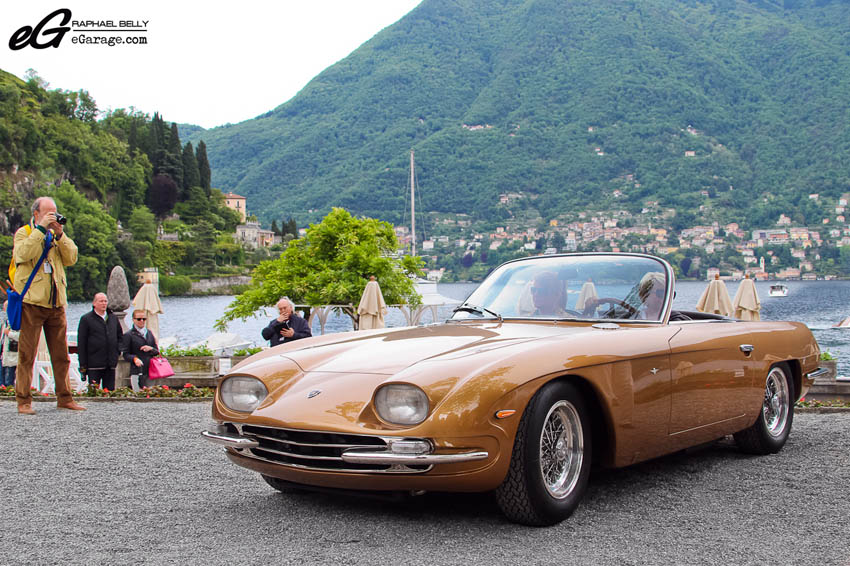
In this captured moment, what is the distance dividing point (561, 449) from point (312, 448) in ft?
4.18

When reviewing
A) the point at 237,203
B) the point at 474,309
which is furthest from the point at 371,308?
the point at 237,203

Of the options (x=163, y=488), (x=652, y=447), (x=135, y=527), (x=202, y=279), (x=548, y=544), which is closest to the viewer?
(x=548, y=544)

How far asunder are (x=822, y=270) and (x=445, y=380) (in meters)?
150

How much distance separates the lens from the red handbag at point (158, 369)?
36.3 ft

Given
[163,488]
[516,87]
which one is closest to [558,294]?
[163,488]

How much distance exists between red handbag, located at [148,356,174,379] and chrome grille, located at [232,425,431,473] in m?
7.54

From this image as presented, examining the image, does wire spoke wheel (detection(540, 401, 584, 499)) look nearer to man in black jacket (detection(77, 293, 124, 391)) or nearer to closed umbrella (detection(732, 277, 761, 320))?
man in black jacket (detection(77, 293, 124, 391))

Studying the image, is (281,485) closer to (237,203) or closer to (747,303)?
(747,303)

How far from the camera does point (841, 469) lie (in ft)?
17.1

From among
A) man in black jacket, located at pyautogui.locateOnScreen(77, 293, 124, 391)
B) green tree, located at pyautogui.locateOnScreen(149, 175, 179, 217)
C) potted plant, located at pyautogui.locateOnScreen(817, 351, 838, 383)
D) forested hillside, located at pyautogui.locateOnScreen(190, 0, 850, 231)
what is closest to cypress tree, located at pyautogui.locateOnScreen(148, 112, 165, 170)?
green tree, located at pyautogui.locateOnScreen(149, 175, 179, 217)

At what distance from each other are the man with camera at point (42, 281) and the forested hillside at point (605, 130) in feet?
414

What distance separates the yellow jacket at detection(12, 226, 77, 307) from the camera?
750 centimetres

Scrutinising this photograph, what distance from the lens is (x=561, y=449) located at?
4043 mm

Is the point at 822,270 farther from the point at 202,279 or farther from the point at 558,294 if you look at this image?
the point at 558,294
